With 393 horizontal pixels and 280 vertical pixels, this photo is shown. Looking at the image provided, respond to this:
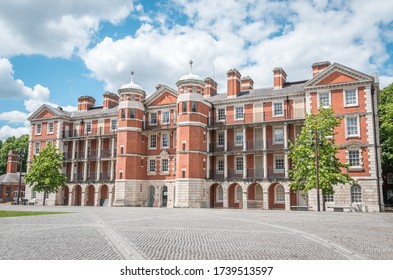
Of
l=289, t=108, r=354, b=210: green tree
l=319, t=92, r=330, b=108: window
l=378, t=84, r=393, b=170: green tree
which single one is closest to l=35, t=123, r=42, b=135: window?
l=289, t=108, r=354, b=210: green tree

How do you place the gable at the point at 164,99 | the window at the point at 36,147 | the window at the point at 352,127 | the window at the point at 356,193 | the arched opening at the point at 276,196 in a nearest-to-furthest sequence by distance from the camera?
1. the window at the point at 356,193
2. the window at the point at 352,127
3. the arched opening at the point at 276,196
4. the gable at the point at 164,99
5. the window at the point at 36,147

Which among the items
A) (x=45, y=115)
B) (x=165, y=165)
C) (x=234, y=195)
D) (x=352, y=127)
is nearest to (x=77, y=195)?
(x=45, y=115)

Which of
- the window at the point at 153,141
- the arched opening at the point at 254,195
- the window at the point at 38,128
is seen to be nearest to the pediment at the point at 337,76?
the arched opening at the point at 254,195

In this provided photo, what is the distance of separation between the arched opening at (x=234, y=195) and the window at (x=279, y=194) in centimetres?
369

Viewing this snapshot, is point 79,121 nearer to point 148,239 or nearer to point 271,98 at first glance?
point 271,98

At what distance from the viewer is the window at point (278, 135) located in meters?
39.7

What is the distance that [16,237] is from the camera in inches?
476

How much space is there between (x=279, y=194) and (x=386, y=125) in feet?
39.6

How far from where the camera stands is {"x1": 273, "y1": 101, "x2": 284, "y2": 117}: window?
39.8 metres

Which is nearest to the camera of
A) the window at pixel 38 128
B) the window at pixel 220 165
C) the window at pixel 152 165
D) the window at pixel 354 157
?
the window at pixel 354 157

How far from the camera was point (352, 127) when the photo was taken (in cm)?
3484

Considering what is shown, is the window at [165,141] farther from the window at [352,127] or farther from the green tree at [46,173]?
the window at [352,127]

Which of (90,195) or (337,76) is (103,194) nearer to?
(90,195)

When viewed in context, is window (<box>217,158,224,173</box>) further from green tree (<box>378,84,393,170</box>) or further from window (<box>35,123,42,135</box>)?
window (<box>35,123,42,135</box>)
